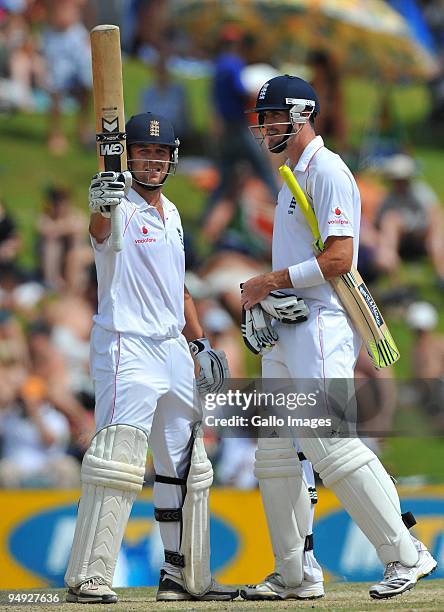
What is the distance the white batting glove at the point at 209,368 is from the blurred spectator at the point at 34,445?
4354mm

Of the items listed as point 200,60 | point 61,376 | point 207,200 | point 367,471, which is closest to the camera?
point 367,471

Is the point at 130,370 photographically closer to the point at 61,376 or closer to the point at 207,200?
the point at 61,376

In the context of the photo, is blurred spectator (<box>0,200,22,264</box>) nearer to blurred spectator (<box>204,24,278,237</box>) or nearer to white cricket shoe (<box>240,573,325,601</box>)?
blurred spectator (<box>204,24,278,237</box>)

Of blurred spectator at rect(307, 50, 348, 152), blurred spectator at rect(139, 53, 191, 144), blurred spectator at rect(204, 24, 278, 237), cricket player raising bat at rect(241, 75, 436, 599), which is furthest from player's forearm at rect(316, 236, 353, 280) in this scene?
blurred spectator at rect(307, 50, 348, 152)

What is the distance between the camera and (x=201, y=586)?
570cm

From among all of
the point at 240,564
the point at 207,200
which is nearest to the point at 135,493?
the point at 240,564

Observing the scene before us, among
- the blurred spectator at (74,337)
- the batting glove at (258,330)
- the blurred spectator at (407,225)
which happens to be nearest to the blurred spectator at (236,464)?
the blurred spectator at (74,337)

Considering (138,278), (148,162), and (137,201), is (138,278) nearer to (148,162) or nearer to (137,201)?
(137,201)

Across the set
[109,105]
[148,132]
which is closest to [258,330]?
[148,132]

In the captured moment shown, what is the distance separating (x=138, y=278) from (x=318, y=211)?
86 cm

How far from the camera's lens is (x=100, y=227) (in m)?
5.52

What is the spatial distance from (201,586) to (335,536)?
3.68m

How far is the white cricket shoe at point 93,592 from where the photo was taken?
5.38 meters

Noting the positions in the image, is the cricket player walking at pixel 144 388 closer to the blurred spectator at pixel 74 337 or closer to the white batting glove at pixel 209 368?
the white batting glove at pixel 209 368
